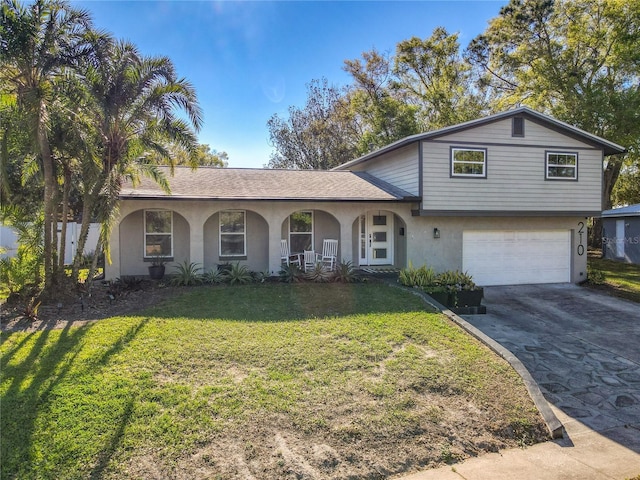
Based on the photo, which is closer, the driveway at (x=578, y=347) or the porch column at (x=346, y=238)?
the driveway at (x=578, y=347)

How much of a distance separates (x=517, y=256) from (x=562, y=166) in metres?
3.39

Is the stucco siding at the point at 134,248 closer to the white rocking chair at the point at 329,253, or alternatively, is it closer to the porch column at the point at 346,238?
the white rocking chair at the point at 329,253

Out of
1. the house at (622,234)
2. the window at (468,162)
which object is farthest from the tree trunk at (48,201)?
the house at (622,234)

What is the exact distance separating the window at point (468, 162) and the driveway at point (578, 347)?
12.7 ft

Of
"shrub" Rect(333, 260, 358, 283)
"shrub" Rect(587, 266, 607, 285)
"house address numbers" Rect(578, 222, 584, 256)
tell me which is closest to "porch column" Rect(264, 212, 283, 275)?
"shrub" Rect(333, 260, 358, 283)

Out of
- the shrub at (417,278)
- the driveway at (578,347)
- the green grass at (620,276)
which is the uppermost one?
the shrub at (417,278)

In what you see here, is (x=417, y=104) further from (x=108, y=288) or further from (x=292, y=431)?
(x=292, y=431)

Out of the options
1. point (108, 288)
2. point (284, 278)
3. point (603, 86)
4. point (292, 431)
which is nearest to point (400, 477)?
point (292, 431)

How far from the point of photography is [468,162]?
13.6 m

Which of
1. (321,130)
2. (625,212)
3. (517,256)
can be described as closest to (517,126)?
(517,256)

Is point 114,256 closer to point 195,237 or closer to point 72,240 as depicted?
point 195,237

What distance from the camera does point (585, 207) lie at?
14.7 meters

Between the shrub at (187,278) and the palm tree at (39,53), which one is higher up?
the palm tree at (39,53)

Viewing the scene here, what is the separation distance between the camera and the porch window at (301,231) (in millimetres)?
14562
